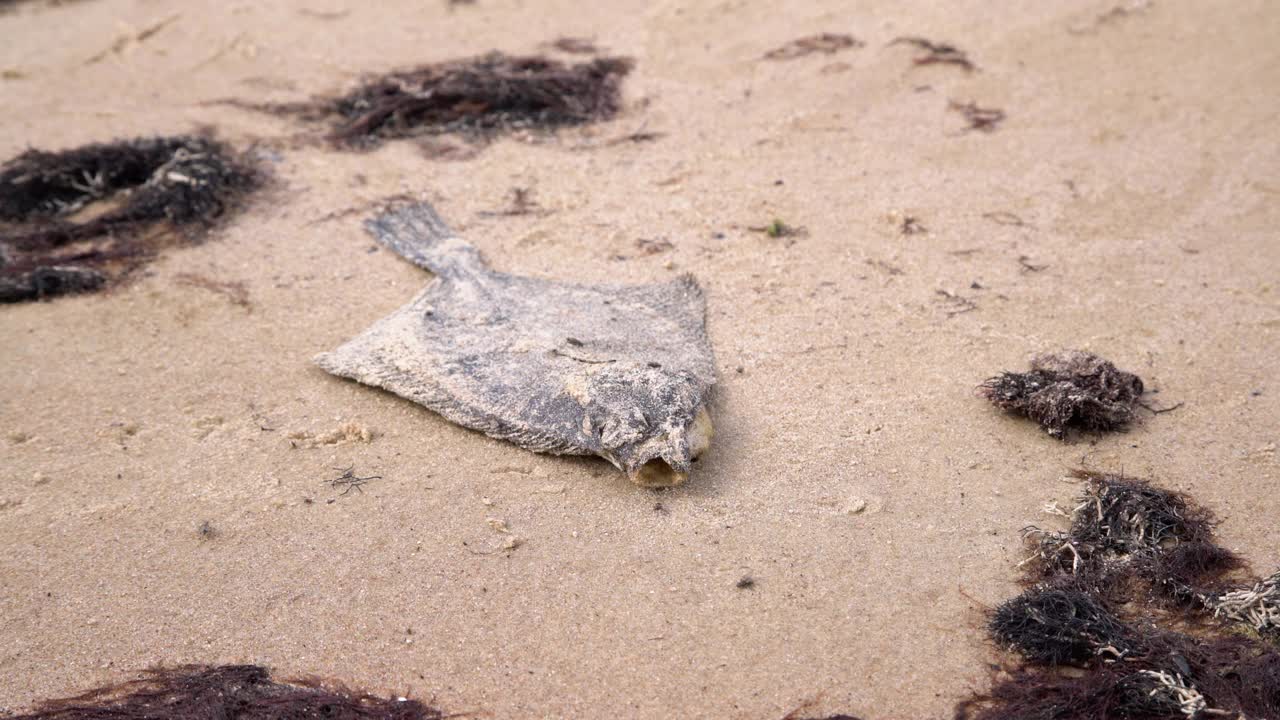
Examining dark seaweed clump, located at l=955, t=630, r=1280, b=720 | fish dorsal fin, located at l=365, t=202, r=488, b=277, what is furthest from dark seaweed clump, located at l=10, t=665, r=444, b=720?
fish dorsal fin, located at l=365, t=202, r=488, b=277

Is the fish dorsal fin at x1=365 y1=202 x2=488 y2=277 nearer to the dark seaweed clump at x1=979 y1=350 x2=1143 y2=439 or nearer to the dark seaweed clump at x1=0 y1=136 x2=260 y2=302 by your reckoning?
the dark seaweed clump at x1=0 y1=136 x2=260 y2=302

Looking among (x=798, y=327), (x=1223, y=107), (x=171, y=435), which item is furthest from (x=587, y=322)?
(x=1223, y=107)

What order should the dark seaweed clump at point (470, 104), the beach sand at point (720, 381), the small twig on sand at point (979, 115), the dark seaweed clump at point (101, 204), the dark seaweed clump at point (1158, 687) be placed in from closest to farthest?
1. the dark seaweed clump at point (1158, 687)
2. the beach sand at point (720, 381)
3. the dark seaweed clump at point (101, 204)
4. the small twig on sand at point (979, 115)
5. the dark seaweed clump at point (470, 104)

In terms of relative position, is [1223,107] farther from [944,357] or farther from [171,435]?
[171,435]

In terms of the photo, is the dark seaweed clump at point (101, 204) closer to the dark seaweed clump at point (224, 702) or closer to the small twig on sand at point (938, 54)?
the dark seaweed clump at point (224, 702)

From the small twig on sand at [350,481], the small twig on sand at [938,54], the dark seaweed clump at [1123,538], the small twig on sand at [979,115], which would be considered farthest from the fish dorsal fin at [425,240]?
the small twig on sand at [938,54]

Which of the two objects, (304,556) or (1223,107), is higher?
(1223,107)

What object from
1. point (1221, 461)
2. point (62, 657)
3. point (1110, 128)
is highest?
point (1110, 128)
